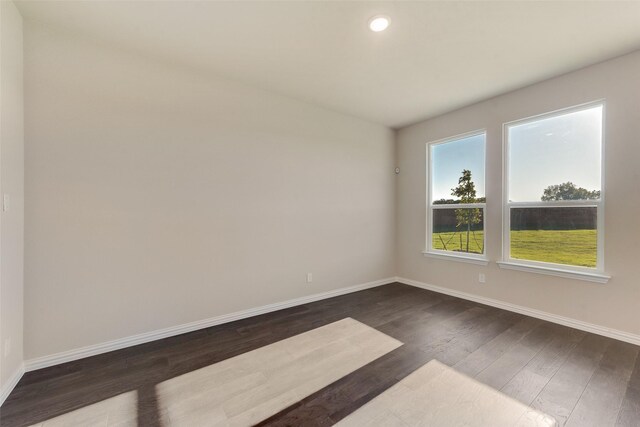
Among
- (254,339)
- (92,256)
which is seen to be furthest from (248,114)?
(254,339)

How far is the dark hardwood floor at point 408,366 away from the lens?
5.41ft

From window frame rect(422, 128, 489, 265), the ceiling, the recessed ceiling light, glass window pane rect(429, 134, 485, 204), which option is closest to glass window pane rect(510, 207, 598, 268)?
window frame rect(422, 128, 489, 265)

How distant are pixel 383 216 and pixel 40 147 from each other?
14.0ft

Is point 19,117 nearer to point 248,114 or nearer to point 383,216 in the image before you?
point 248,114

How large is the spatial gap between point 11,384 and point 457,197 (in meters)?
5.05

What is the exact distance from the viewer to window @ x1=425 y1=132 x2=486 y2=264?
3.72 metres

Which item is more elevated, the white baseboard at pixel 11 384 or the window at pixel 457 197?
the window at pixel 457 197

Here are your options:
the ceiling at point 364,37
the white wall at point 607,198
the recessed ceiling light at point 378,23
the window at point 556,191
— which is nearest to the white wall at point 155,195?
the ceiling at point 364,37

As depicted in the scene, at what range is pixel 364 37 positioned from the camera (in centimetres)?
231

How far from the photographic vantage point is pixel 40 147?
2109 millimetres

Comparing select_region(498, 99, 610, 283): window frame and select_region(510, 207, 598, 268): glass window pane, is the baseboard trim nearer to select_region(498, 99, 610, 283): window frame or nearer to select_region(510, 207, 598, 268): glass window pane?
select_region(498, 99, 610, 283): window frame

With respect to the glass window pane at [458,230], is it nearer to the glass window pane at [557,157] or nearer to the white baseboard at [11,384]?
the glass window pane at [557,157]

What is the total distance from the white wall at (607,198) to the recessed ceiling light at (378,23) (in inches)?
87.9

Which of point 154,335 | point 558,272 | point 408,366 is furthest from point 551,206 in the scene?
point 154,335
